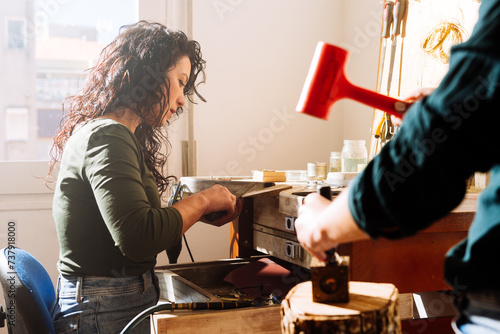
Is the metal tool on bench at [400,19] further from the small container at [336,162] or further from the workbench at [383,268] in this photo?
the workbench at [383,268]

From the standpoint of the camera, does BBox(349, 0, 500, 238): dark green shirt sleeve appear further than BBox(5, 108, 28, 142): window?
No

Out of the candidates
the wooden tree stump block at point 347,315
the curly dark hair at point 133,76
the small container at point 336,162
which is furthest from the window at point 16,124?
the wooden tree stump block at point 347,315

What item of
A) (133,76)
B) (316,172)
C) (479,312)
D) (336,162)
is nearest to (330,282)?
(479,312)

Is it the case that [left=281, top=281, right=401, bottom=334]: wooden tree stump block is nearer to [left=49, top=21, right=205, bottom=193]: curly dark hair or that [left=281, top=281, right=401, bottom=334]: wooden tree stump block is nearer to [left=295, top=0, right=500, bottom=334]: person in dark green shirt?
[left=295, top=0, right=500, bottom=334]: person in dark green shirt

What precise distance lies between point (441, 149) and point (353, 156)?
1179 millimetres

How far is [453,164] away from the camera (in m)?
0.52

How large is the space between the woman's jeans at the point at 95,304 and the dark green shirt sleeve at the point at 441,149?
2.42ft

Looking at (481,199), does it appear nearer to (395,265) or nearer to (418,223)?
(418,223)

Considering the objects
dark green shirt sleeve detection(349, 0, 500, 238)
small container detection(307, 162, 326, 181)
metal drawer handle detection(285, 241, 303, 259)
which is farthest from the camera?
small container detection(307, 162, 326, 181)

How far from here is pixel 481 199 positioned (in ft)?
1.82

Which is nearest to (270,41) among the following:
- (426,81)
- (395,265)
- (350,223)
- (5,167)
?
(426,81)

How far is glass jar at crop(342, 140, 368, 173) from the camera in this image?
65.9 inches

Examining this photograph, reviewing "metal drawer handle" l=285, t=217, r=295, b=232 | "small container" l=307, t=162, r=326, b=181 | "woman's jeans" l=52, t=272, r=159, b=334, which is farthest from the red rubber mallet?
"small container" l=307, t=162, r=326, b=181

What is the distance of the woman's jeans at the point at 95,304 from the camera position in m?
1.12
